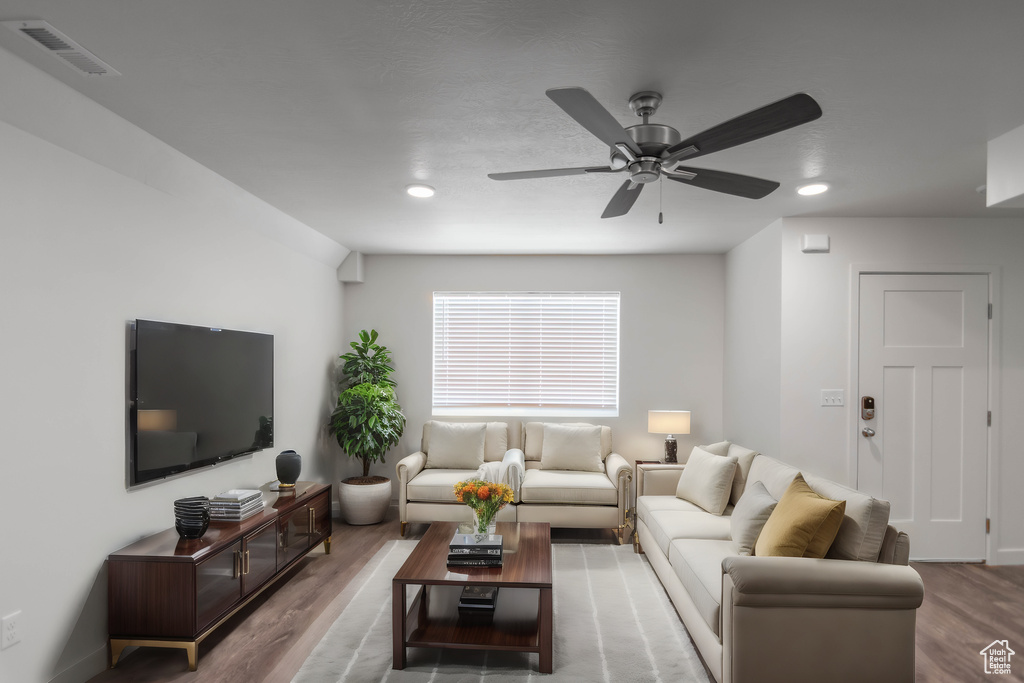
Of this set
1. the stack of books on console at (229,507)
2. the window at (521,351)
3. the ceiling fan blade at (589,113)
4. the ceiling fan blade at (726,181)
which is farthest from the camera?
the window at (521,351)

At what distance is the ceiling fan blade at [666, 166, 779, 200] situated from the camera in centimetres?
230

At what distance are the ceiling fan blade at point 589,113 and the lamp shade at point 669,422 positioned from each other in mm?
3464

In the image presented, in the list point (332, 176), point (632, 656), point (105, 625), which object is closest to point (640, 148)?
point (332, 176)

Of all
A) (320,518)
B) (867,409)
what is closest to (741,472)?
(867,409)

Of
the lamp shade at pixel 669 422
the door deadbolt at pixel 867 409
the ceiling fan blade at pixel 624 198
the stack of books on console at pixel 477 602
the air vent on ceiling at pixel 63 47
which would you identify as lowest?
the stack of books on console at pixel 477 602

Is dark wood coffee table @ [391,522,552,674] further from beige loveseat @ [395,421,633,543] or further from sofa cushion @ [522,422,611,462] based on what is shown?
sofa cushion @ [522,422,611,462]

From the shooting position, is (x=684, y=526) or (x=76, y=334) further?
(x=684, y=526)

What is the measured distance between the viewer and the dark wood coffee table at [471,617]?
106 inches

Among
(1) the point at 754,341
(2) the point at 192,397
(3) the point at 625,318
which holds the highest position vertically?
(3) the point at 625,318

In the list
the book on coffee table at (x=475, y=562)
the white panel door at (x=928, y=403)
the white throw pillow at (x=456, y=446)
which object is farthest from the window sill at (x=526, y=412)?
the book on coffee table at (x=475, y=562)

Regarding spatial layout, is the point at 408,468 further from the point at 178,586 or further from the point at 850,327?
the point at 850,327

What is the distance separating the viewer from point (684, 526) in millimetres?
3529

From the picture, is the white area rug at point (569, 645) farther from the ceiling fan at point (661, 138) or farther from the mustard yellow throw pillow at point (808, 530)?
the ceiling fan at point (661, 138)

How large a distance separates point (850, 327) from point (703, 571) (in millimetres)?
2369
